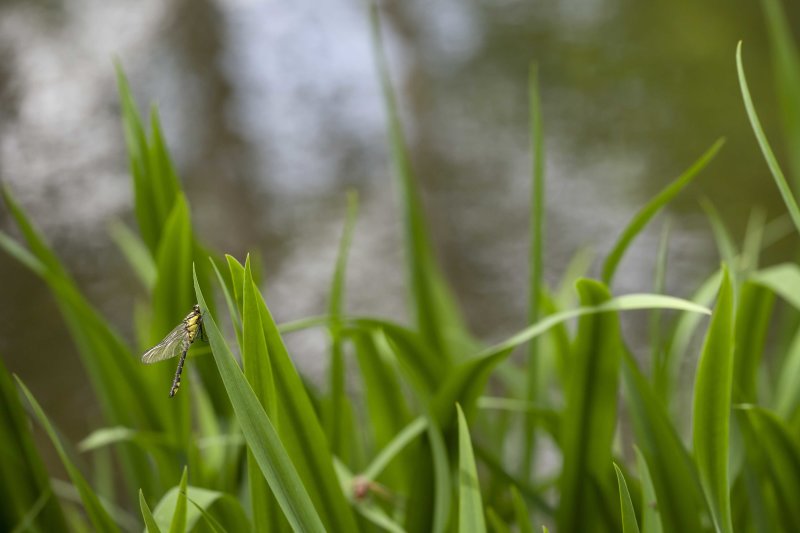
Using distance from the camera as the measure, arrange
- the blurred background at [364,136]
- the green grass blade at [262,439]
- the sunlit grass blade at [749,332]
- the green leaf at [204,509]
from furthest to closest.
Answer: the blurred background at [364,136] < the sunlit grass blade at [749,332] < the green leaf at [204,509] < the green grass blade at [262,439]

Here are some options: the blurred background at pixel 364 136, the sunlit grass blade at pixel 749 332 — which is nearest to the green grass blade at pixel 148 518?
the sunlit grass blade at pixel 749 332

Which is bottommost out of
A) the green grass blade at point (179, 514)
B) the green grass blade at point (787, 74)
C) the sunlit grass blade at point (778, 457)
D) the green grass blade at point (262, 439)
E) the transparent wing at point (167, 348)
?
the sunlit grass blade at point (778, 457)

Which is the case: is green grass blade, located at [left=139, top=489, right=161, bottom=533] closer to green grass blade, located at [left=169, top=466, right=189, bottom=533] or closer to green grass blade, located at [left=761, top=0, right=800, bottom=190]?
green grass blade, located at [left=169, top=466, right=189, bottom=533]

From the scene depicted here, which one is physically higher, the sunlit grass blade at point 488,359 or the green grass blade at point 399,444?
the sunlit grass blade at point 488,359

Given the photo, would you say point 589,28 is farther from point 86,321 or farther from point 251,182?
point 86,321

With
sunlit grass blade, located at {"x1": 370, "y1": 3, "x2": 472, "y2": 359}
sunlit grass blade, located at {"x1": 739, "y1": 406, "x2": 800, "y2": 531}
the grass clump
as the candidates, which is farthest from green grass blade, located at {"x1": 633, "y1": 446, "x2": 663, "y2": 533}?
sunlit grass blade, located at {"x1": 370, "y1": 3, "x2": 472, "y2": 359}

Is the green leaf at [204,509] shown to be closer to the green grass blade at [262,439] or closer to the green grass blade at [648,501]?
the green grass blade at [262,439]

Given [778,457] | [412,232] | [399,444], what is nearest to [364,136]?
[412,232]
